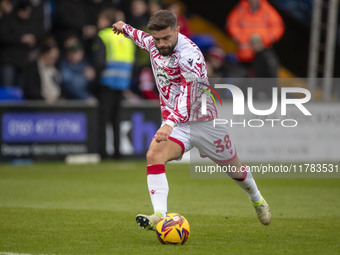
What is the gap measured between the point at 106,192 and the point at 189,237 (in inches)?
169

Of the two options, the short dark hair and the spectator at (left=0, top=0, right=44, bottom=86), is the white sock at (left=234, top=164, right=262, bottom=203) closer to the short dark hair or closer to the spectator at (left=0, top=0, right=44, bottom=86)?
the short dark hair

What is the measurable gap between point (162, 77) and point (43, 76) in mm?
9425

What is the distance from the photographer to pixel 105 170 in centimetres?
1476

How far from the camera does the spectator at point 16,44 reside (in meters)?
17.1

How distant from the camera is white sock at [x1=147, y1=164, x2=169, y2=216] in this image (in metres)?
7.21

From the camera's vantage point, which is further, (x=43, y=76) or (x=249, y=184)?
(x=43, y=76)

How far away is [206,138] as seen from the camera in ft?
25.1

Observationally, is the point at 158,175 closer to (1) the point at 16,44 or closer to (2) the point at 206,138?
(2) the point at 206,138

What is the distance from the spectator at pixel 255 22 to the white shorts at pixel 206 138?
11.0m

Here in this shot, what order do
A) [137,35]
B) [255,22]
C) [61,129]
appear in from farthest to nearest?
[255,22], [61,129], [137,35]

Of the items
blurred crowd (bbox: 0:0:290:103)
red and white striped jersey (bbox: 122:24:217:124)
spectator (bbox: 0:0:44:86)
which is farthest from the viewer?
spectator (bbox: 0:0:44:86)

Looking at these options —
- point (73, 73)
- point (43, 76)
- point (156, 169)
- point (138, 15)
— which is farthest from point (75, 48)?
point (156, 169)

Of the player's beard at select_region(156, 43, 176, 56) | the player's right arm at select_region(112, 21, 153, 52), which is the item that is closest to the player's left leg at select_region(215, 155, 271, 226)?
the player's beard at select_region(156, 43, 176, 56)

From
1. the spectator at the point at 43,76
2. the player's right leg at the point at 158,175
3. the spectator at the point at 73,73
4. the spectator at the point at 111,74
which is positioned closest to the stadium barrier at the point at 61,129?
the spectator at the point at 111,74
